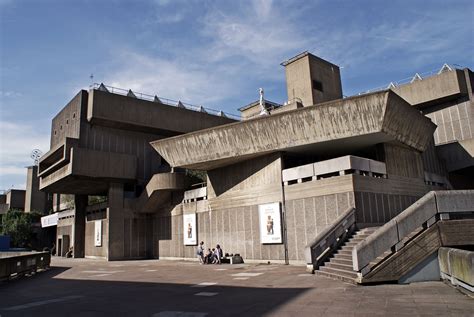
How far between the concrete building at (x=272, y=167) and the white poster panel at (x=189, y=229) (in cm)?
14

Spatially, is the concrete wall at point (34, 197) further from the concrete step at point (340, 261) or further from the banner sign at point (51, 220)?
the concrete step at point (340, 261)

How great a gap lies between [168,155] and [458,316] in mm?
22549

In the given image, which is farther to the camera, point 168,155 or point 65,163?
point 65,163

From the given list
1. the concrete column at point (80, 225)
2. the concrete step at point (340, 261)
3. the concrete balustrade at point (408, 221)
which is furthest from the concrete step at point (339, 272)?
the concrete column at point (80, 225)

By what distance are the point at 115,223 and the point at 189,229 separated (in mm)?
8807

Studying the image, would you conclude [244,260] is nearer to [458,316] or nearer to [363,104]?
[363,104]

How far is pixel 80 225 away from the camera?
42.3 m

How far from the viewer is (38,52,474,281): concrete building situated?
20.5m

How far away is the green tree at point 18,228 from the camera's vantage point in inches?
2315

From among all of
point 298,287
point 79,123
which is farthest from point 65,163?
point 298,287

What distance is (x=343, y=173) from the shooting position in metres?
20.5

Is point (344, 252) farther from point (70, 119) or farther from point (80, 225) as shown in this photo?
point (80, 225)

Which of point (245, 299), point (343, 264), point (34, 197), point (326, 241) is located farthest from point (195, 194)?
point (34, 197)

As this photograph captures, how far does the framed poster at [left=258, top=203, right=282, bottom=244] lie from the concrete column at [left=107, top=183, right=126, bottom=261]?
16.6 m
